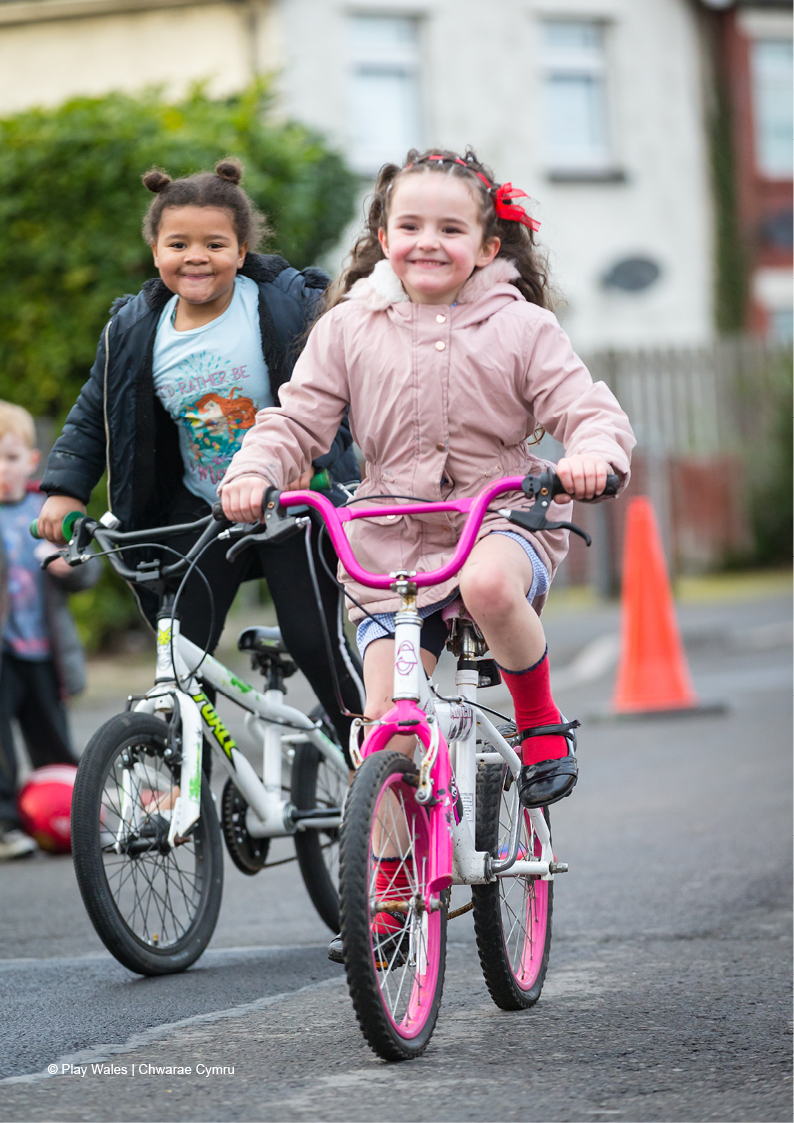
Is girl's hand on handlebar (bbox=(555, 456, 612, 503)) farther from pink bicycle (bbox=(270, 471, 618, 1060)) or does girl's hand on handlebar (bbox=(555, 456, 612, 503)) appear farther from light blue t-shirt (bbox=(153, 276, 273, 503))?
light blue t-shirt (bbox=(153, 276, 273, 503))

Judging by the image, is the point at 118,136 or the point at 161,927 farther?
the point at 118,136

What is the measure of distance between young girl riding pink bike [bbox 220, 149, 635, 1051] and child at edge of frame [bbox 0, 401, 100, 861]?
10.6 ft

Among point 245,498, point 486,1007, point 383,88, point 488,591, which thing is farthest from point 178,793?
point 383,88

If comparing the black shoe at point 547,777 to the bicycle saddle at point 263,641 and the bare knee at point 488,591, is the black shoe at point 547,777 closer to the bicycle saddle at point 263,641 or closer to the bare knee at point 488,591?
the bare knee at point 488,591

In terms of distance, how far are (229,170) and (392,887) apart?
2136 mm

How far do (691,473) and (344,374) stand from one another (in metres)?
15.8

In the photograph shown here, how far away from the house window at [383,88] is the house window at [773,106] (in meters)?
5.15

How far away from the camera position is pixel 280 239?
39.3ft

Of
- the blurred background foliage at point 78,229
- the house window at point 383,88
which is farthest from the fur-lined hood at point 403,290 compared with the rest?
the house window at point 383,88

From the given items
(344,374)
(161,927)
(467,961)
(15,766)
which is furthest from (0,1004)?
(15,766)

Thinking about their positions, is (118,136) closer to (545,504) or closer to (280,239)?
(280,239)

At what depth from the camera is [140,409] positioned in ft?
14.8

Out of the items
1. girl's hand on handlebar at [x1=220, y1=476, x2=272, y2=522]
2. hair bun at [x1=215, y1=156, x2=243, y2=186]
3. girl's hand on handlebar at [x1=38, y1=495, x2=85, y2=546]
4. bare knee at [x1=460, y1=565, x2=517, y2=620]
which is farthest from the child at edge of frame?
bare knee at [x1=460, y1=565, x2=517, y2=620]

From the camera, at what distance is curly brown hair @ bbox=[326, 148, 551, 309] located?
3824 millimetres
